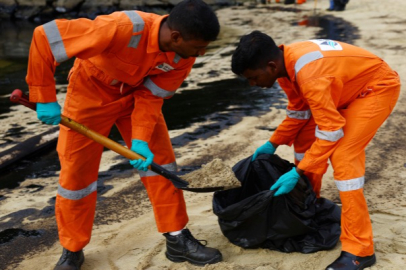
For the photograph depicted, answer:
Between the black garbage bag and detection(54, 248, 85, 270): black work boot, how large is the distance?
0.95 metres

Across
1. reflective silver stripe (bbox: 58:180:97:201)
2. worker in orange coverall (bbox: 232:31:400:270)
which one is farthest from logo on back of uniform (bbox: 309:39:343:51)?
reflective silver stripe (bbox: 58:180:97:201)

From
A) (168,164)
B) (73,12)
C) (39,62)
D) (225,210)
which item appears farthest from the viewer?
(73,12)

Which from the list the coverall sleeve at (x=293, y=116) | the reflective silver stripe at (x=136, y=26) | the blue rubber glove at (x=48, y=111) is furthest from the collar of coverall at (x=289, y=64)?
the blue rubber glove at (x=48, y=111)

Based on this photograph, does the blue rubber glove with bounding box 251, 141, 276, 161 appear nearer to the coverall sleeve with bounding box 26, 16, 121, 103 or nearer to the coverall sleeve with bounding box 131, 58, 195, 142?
the coverall sleeve with bounding box 131, 58, 195, 142

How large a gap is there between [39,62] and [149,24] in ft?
2.24

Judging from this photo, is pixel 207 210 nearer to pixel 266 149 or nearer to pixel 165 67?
pixel 266 149

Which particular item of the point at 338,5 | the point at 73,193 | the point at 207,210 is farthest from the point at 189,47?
the point at 338,5

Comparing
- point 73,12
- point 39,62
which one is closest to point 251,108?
point 39,62

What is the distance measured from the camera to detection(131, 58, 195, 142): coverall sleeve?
319 cm

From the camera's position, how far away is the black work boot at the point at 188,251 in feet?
10.9

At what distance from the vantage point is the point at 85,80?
318cm

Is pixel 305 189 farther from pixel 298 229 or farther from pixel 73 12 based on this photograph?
pixel 73 12

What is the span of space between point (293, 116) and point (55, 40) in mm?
1670

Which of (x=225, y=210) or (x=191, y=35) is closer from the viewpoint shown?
(x=191, y=35)
